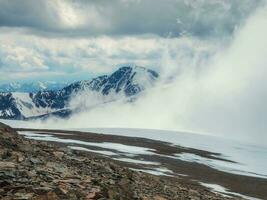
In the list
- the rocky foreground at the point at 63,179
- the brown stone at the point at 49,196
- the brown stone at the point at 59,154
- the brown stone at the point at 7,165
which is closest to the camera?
the brown stone at the point at 49,196

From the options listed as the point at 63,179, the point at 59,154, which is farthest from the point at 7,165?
the point at 59,154

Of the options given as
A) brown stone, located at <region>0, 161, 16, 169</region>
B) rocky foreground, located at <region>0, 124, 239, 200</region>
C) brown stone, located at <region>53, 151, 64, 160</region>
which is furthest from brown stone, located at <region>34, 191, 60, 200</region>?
brown stone, located at <region>53, 151, 64, 160</region>

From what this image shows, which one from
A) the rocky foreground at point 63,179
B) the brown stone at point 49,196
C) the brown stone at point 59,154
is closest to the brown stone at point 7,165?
the rocky foreground at point 63,179

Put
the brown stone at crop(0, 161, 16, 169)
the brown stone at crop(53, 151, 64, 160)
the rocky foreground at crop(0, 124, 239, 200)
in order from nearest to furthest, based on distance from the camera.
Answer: the rocky foreground at crop(0, 124, 239, 200)
the brown stone at crop(0, 161, 16, 169)
the brown stone at crop(53, 151, 64, 160)

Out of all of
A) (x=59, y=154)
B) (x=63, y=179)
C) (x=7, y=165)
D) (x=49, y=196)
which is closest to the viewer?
(x=49, y=196)

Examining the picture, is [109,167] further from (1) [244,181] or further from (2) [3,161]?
(1) [244,181]

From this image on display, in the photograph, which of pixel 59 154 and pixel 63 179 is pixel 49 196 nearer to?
pixel 63 179

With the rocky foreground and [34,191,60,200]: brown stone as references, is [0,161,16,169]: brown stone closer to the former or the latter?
the rocky foreground

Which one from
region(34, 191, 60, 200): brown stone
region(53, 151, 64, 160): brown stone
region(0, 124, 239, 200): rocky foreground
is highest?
region(53, 151, 64, 160): brown stone

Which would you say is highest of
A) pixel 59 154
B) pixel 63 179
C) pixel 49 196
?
pixel 59 154

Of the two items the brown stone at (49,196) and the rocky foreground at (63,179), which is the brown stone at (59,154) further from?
the brown stone at (49,196)
